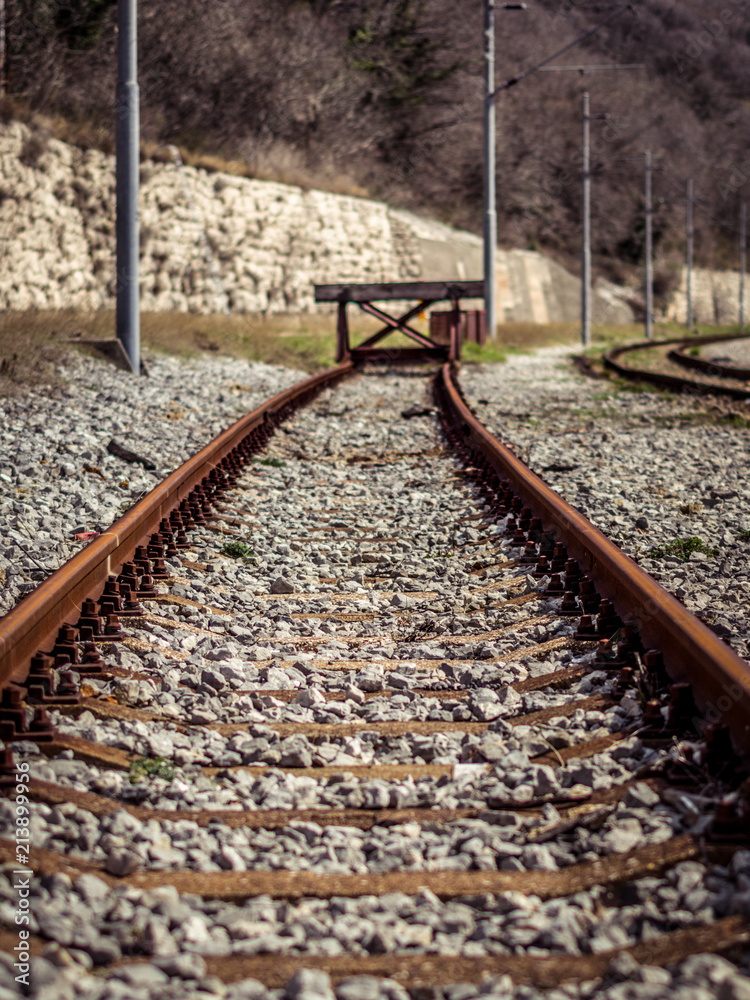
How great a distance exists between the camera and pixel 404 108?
145 ft

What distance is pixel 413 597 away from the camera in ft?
14.8

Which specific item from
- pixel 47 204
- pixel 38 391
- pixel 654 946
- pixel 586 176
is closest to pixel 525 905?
pixel 654 946

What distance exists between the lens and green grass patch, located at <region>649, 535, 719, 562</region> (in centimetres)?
506

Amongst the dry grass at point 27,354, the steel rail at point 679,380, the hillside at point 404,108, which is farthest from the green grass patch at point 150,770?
the hillside at point 404,108

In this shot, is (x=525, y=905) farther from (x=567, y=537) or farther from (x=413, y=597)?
(x=567, y=537)

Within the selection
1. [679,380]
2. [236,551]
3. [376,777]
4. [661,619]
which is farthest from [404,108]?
[376,777]

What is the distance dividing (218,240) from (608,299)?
104ft

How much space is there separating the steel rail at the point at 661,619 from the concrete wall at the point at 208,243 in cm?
1543

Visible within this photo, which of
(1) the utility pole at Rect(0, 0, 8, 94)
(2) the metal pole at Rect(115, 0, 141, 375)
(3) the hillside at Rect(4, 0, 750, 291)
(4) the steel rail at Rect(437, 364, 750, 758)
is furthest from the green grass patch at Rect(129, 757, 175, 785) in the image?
(1) the utility pole at Rect(0, 0, 8, 94)

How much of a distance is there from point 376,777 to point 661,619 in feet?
3.35

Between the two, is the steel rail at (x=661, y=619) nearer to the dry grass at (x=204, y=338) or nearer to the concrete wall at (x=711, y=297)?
the dry grass at (x=204, y=338)

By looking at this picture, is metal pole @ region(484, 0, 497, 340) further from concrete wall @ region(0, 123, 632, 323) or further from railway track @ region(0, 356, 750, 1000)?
railway track @ region(0, 356, 750, 1000)

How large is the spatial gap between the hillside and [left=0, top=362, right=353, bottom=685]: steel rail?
630 inches

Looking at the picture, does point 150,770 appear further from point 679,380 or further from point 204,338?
point 204,338
